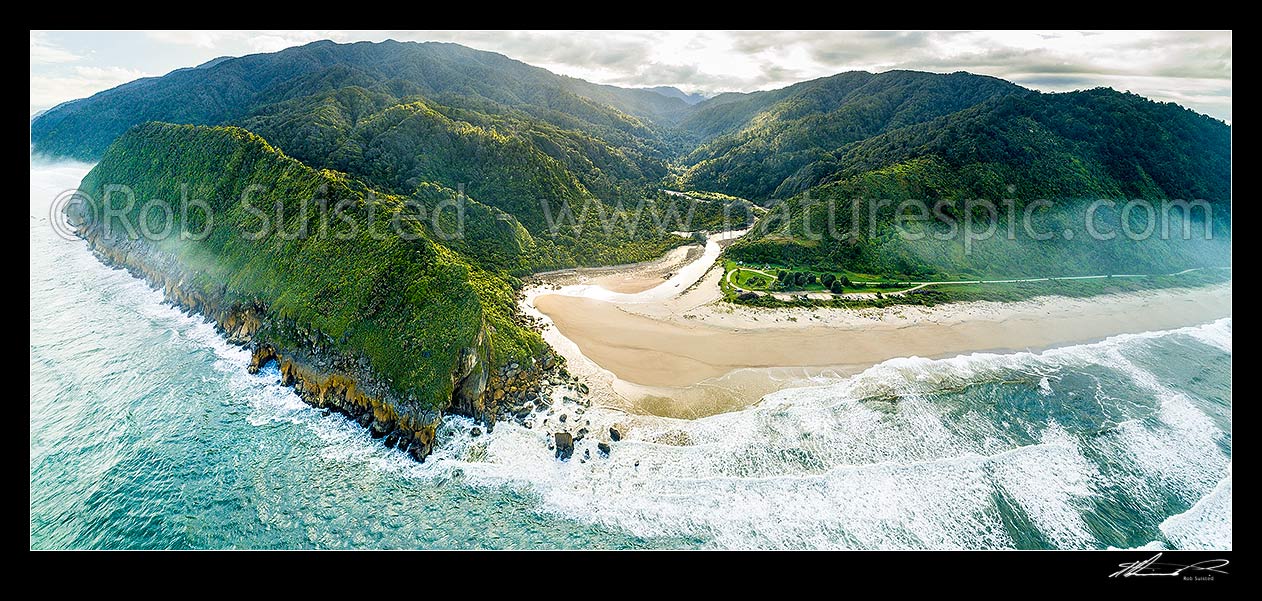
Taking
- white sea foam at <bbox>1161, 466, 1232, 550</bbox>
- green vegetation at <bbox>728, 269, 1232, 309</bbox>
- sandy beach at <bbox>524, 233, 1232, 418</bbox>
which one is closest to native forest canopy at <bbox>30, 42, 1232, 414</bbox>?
green vegetation at <bbox>728, 269, 1232, 309</bbox>

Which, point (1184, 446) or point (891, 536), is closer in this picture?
point (891, 536)

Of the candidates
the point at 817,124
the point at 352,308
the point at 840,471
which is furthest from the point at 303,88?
the point at 840,471

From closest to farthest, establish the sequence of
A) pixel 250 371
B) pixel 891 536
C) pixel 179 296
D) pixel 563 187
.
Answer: pixel 891 536 < pixel 250 371 < pixel 179 296 < pixel 563 187

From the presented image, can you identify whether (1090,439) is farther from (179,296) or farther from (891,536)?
(179,296)

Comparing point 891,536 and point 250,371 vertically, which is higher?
point 250,371

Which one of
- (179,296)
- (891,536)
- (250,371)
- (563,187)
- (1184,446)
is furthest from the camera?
(563,187)

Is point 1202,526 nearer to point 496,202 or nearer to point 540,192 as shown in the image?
point 540,192

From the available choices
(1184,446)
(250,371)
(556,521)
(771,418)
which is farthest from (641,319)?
(1184,446)
